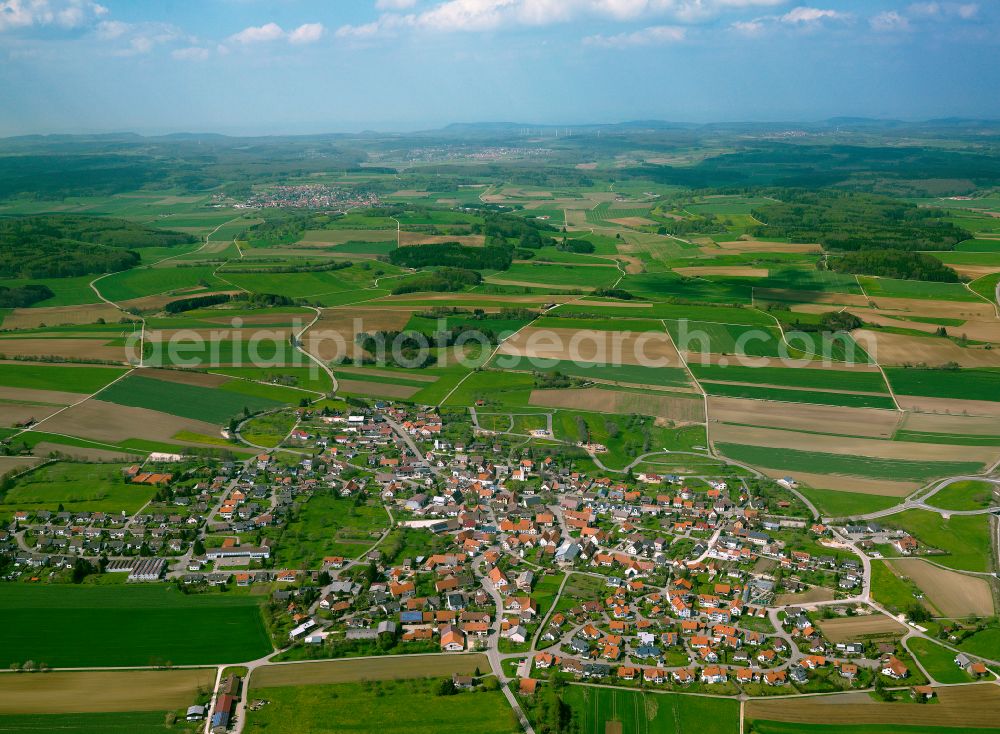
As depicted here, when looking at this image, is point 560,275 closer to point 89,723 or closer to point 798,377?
point 798,377

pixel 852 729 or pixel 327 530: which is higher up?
pixel 327 530

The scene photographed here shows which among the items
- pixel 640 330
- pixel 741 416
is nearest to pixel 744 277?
pixel 640 330

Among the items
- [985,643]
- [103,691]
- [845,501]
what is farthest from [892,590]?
[103,691]

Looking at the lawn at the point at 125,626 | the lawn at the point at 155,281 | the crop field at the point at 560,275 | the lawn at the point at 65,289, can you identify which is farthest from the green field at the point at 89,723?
the crop field at the point at 560,275

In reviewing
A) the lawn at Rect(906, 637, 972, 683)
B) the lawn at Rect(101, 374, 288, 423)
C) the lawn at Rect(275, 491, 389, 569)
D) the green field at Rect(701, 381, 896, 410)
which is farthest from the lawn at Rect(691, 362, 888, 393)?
the lawn at Rect(101, 374, 288, 423)

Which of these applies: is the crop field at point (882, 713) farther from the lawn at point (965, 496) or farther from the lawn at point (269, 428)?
the lawn at point (269, 428)

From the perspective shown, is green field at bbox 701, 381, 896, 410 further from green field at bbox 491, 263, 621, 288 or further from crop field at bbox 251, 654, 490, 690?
green field at bbox 491, 263, 621, 288
